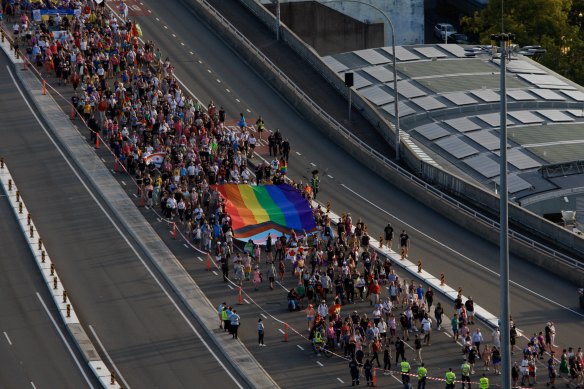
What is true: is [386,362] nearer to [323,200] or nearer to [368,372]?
[368,372]

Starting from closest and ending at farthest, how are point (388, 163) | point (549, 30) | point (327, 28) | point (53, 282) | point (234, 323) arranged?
point (234, 323)
point (53, 282)
point (388, 163)
point (549, 30)
point (327, 28)

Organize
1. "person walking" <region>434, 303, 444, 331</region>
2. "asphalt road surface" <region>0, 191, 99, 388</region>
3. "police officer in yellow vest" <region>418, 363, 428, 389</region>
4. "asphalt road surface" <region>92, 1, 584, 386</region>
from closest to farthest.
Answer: "police officer in yellow vest" <region>418, 363, 428, 389</region>
"asphalt road surface" <region>0, 191, 99, 388</region>
"person walking" <region>434, 303, 444, 331</region>
"asphalt road surface" <region>92, 1, 584, 386</region>

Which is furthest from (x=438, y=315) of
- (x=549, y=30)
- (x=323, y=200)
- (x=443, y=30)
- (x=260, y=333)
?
(x=443, y=30)

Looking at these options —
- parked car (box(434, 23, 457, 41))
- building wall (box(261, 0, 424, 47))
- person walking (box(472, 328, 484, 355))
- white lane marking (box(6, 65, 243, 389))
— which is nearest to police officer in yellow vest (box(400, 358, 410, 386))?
person walking (box(472, 328, 484, 355))

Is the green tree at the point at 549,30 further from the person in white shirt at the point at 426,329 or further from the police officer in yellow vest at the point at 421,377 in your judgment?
the police officer in yellow vest at the point at 421,377

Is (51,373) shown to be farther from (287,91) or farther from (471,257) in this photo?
(287,91)

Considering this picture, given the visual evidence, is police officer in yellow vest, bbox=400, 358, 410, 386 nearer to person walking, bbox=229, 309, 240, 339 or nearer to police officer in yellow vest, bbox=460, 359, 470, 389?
police officer in yellow vest, bbox=460, 359, 470, 389
